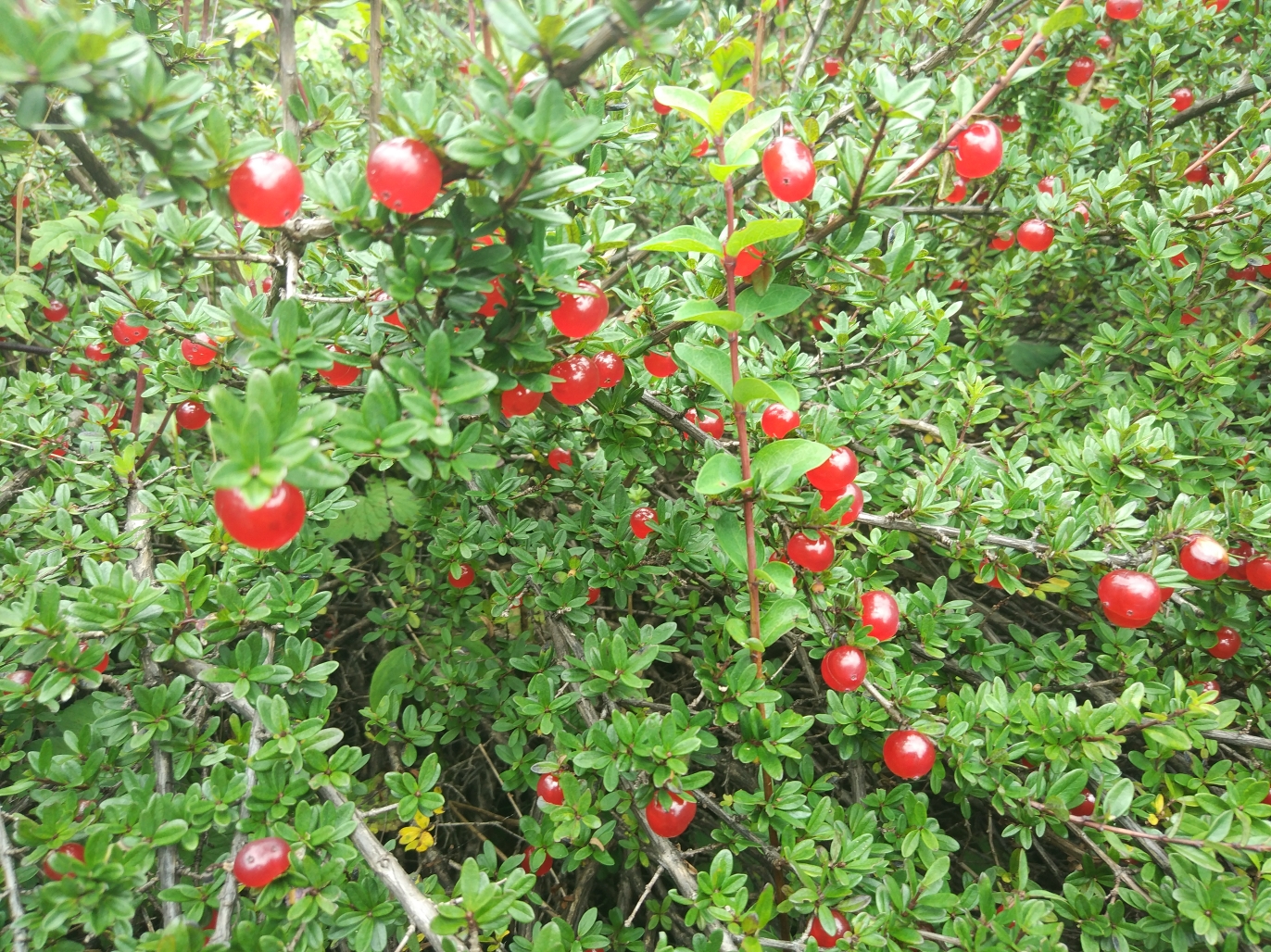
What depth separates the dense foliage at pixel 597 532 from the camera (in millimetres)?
1088

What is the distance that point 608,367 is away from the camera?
1.52 m

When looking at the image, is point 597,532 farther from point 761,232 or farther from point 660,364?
point 761,232

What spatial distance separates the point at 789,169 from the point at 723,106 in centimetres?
16

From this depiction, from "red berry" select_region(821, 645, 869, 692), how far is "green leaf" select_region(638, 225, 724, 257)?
0.81 m

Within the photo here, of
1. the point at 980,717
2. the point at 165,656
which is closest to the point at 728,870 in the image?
the point at 980,717

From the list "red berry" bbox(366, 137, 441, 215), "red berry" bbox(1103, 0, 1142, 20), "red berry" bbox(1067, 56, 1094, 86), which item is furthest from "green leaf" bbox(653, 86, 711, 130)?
"red berry" bbox(1067, 56, 1094, 86)

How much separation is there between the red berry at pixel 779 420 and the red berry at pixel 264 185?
2.94 ft

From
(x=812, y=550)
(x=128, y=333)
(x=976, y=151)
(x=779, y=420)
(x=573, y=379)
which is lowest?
(x=812, y=550)

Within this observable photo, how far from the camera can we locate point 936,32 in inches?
94.1

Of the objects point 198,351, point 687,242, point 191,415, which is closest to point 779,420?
point 687,242

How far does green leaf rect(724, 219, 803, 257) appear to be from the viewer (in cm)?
120

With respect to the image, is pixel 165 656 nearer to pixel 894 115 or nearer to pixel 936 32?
pixel 894 115

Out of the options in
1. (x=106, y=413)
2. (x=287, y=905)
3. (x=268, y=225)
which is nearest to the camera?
(x=268, y=225)

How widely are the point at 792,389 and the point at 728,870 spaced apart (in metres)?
0.87
